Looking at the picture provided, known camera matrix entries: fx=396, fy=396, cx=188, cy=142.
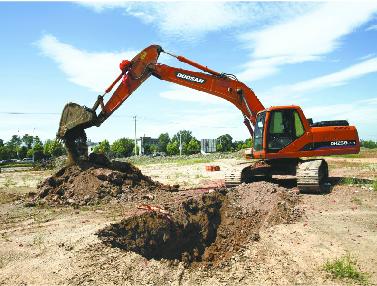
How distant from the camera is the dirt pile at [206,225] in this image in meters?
7.55

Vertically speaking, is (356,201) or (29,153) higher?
(29,153)

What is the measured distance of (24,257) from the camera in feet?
20.6

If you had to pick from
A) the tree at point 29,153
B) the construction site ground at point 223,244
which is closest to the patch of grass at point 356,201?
the construction site ground at point 223,244

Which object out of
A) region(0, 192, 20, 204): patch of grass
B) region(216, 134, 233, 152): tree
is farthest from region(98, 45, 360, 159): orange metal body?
region(216, 134, 233, 152): tree

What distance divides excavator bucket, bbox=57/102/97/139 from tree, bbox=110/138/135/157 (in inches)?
2685

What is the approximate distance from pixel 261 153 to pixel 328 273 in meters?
7.25

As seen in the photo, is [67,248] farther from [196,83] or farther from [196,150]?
[196,150]

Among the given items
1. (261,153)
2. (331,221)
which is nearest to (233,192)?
(261,153)

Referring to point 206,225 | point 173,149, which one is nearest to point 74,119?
point 206,225

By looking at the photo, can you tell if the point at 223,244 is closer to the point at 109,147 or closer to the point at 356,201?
the point at 356,201

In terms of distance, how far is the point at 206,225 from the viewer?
9172mm

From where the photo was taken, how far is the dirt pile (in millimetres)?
7551

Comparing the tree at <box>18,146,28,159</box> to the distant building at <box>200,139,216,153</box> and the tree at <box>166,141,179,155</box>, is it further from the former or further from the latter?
the distant building at <box>200,139,216,153</box>

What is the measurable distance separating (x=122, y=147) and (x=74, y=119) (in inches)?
2815
